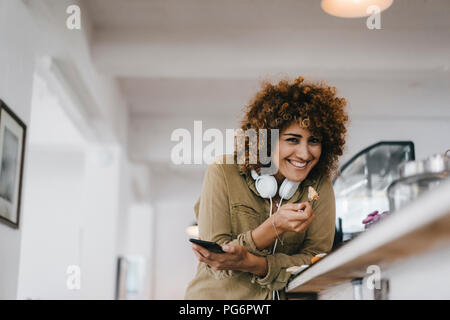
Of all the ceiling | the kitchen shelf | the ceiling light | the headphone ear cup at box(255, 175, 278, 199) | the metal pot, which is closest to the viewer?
the kitchen shelf

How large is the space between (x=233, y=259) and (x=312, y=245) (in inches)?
10.0

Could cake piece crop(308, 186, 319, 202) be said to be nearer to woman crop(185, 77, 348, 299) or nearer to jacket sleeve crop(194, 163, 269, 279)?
woman crop(185, 77, 348, 299)

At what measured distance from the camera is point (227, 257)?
1158 mm

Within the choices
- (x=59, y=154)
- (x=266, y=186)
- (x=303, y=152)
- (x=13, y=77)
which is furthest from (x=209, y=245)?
(x=59, y=154)

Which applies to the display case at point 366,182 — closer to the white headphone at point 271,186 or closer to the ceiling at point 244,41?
the white headphone at point 271,186

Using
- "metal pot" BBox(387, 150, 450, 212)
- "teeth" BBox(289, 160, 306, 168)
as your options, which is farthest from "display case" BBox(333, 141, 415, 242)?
"metal pot" BBox(387, 150, 450, 212)

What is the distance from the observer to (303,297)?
1495 mm

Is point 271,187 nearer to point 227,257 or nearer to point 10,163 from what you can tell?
point 227,257

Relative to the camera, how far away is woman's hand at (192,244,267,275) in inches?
45.3

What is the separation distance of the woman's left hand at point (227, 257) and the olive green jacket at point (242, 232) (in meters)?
0.05

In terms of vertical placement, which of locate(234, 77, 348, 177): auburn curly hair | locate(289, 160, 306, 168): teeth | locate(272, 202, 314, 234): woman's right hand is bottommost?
locate(272, 202, 314, 234): woman's right hand

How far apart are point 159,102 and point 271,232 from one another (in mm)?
3307

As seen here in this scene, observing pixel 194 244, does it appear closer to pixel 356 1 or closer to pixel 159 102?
pixel 356 1

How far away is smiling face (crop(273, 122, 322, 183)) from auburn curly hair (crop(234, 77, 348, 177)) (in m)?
0.02
